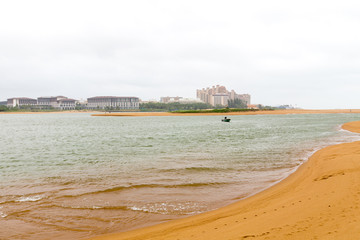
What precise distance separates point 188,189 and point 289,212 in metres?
5.98

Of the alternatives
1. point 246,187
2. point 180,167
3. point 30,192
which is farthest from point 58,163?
point 246,187

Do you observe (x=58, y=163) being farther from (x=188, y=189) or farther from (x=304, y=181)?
(x=304, y=181)

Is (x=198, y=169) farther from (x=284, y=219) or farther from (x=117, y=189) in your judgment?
(x=284, y=219)

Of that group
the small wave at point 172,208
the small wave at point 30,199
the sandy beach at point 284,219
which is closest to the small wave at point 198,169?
the sandy beach at point 284,219

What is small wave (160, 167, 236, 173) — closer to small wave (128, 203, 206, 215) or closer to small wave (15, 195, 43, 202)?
small wave (128, 203, 206, 215)

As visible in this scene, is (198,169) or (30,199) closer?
(30,199)

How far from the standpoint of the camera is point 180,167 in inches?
698

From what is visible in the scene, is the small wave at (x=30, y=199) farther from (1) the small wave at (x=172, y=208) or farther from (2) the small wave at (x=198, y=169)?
(2) the small wave at (x=198, y=169)

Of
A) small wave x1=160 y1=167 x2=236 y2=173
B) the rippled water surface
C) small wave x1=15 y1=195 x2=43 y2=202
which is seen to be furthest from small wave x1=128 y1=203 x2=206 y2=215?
small wave x1=160 y1=167 x2=236 y2=173

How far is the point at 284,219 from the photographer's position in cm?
660

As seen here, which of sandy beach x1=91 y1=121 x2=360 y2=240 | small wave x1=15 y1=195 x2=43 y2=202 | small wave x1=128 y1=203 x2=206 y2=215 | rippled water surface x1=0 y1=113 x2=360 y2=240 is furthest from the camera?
small wave x1=15 y1=195 x2=43 y2=202

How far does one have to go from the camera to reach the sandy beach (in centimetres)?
563

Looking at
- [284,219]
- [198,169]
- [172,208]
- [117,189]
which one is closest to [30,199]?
[117,189]

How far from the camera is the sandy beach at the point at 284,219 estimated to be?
563 centimetres
